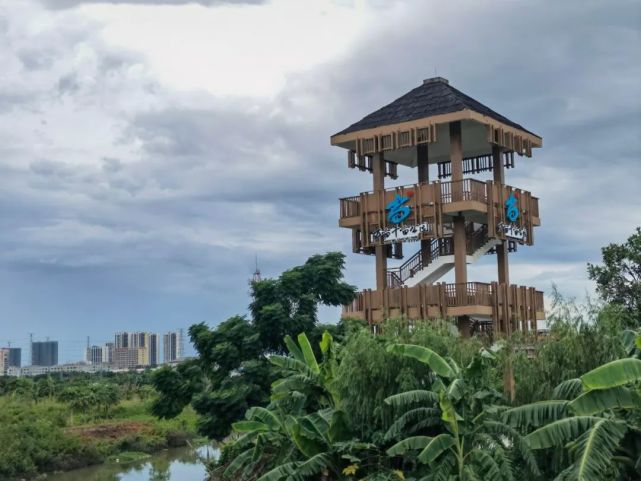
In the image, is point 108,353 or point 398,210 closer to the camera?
point 398,210

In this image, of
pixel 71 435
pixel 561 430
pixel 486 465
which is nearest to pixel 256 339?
pixel 486 465

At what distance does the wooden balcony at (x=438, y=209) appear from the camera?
27344 mm

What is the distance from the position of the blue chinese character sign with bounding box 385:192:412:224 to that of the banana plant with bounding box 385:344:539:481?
11.2 meters

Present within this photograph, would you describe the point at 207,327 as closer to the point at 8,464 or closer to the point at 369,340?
the point at 369,340

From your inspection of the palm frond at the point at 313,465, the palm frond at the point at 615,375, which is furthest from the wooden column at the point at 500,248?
the palm frond at the point at 615,375

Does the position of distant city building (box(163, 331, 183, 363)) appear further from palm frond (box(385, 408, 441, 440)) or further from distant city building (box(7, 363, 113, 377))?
palm frond (box(385, 408, 441, 440))

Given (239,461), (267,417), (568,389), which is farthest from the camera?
(239,461)

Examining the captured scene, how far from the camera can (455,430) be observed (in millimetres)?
15945

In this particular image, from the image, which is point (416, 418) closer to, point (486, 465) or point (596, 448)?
point (486, 465)

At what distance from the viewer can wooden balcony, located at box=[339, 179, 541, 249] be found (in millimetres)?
27344

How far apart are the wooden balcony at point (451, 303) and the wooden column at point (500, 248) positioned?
847 millimetres

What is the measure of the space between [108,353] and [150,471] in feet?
516

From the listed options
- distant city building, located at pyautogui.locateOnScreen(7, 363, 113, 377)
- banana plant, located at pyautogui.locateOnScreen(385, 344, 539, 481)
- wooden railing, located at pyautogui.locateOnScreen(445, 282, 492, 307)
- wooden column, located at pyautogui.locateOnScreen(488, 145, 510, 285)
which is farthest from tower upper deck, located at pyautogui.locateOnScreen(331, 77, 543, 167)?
distant city building, located at pyautogui.locateOnScreen(7, 363, 113, 377)

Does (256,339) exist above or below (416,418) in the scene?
above
